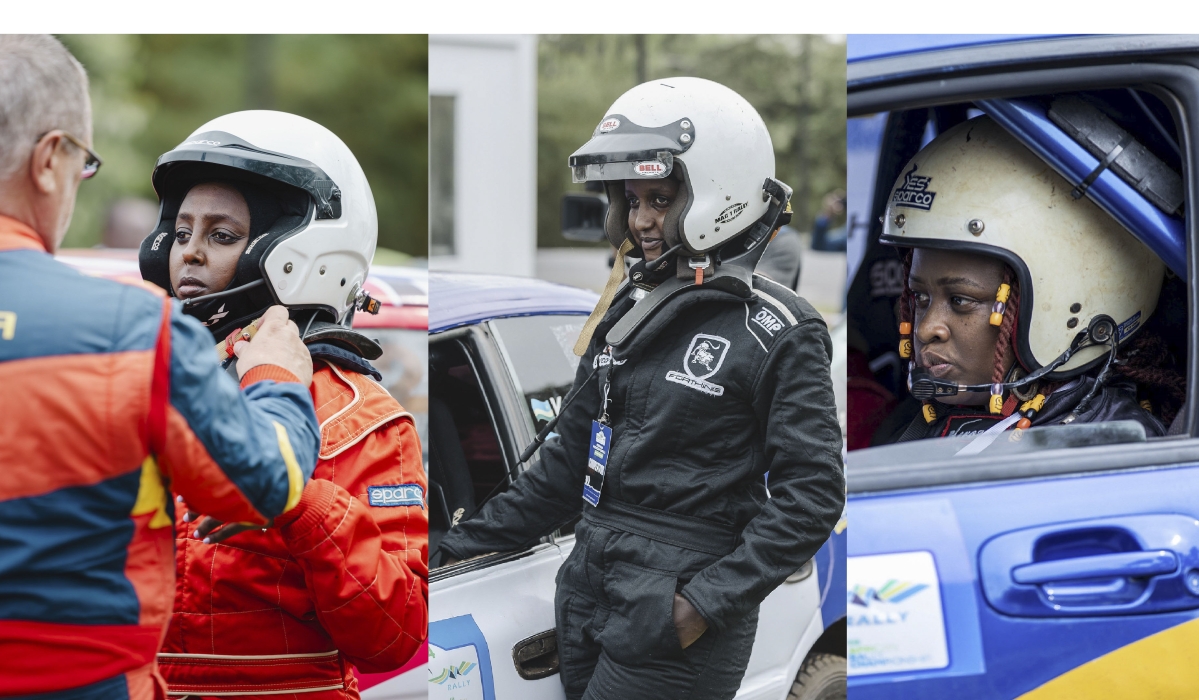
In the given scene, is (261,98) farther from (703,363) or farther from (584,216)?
(703,363)

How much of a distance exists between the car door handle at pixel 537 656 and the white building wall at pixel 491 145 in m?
0.87

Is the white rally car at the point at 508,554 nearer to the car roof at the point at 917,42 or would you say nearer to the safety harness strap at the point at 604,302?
the safety harness strap at the point at 604,302

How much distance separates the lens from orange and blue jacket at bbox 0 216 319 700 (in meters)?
1.48

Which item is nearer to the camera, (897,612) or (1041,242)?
(897,612)

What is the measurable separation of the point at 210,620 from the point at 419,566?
40 centimetres

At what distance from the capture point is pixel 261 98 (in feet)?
26.6

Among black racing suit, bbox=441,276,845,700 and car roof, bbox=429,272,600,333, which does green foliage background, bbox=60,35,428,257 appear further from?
black racing suit, bbox=441,276,845,700

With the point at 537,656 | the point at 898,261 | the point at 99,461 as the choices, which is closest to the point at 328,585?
the point at 99,461

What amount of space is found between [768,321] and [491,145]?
2.68ft

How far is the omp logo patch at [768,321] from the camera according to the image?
211 centimetres

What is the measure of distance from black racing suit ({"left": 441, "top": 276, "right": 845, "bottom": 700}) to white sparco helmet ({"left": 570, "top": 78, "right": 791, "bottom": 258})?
0.14m

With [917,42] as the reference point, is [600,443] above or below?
below

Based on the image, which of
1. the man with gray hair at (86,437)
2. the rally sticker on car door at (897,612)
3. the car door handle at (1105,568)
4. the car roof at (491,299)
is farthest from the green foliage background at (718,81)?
the man with gray hair at (86,437)

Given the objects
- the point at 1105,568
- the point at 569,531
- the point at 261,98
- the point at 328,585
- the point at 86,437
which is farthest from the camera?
the point at 261,98
